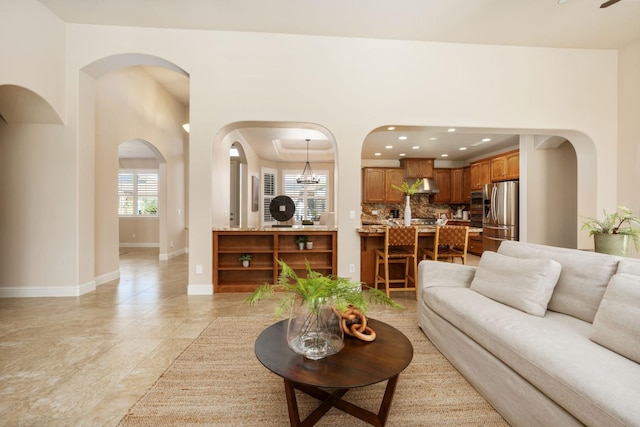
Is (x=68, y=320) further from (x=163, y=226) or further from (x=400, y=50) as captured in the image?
(x=400, y=50)

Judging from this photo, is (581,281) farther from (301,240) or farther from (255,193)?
(255,193)

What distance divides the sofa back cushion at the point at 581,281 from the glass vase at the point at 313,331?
4.79ft

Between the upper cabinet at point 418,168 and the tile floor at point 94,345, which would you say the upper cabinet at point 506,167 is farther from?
the tile floor at point 94,345

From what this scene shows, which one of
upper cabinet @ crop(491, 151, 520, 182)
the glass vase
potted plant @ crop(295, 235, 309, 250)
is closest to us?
the glass vase

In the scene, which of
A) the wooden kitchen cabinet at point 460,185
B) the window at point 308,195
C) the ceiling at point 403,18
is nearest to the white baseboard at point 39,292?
the ceiling at point 403,18

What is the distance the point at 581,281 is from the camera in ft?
5.84

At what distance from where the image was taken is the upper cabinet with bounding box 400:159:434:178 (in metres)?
7.99

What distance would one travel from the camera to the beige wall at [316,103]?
368 cm

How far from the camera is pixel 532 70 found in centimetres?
410

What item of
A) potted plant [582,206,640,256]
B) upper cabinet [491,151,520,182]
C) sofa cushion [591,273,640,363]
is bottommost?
sofa cushion [591,273,640,363]

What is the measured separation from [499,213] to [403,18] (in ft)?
14.2

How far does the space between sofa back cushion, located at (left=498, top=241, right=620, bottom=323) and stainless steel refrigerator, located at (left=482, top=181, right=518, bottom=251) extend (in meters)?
4.20

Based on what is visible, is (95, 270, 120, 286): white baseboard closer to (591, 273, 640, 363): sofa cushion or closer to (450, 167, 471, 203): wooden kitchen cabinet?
(591, 273, 640, 363): sofa cushion

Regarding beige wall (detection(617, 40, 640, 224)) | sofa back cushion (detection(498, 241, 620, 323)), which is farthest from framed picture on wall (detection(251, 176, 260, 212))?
beige wall (detection(617, 40, 640, 224))
